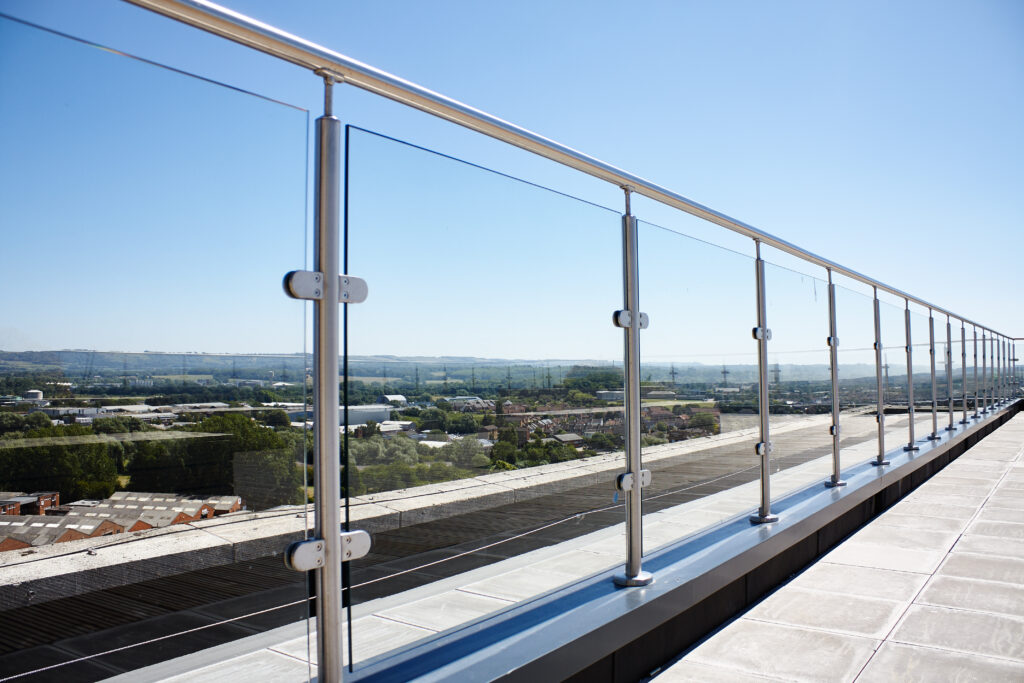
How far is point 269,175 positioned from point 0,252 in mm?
432

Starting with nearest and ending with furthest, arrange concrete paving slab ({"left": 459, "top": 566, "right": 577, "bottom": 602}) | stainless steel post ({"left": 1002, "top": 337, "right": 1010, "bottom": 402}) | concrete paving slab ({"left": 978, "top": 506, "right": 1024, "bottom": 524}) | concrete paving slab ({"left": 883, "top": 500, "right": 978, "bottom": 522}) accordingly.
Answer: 1. concrete paving slab ({"left": 459, "top": 566, "right": 577, "bottom": 602})
2. concrete paving slab ({"left": 978, "top": 506, "right": 1024, "bottom": 524})
3. concrete paving slab ({"left": 883, "top": 500, "right": 978, "bottom": 522})
4. stainless steel post ({"left": 1002, "top": 337, "right": 1010, "bottom": 402})

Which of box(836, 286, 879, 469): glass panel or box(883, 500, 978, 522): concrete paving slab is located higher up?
box(836, 286, 879, 469): glass panel

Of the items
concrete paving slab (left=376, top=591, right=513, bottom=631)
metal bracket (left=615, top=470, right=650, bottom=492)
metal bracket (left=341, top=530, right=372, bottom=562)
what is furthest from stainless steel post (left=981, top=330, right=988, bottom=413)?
metal bracket (left=341, top=530, right=372, bottom=562)

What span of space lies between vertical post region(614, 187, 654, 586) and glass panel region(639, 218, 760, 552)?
0.05 m

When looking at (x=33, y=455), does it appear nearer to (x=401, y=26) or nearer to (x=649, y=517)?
(x=649, y=517)

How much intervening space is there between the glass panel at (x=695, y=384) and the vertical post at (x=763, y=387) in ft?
0.16

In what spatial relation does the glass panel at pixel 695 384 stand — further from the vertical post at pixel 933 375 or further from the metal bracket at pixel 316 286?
the vertical post at pixel 933 375

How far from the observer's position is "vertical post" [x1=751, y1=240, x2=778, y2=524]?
10.4ft

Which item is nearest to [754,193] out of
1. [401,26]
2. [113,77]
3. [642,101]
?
[642,101]

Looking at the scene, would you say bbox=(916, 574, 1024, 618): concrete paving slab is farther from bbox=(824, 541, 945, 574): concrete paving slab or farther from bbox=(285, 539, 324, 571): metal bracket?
bbox=(285, 539, 324, 571): metal bracket

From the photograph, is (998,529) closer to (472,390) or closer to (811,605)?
(811,605)

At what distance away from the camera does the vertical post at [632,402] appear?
2.23 m

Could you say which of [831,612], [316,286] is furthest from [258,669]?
[831,612]

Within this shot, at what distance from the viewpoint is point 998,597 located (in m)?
3.00
